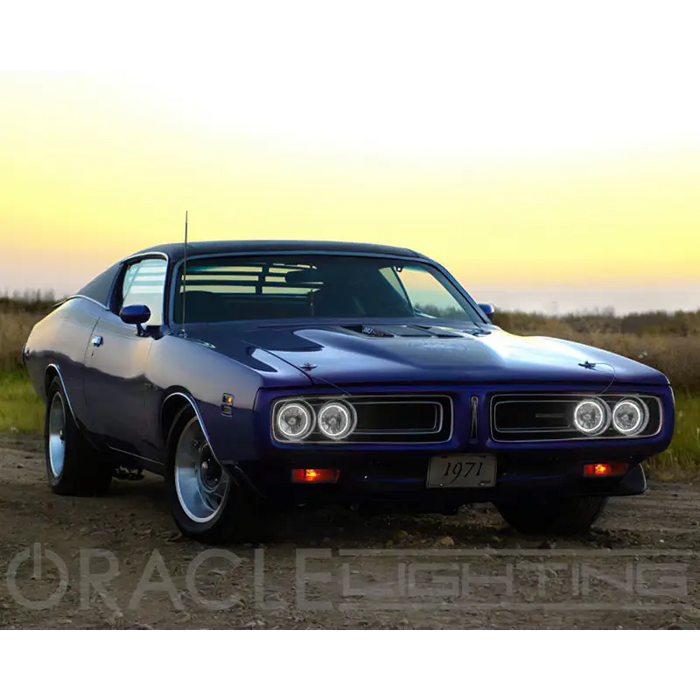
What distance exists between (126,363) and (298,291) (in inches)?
41.7

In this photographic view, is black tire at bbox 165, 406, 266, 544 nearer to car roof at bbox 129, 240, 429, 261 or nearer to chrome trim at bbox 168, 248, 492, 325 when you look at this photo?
chrome trim at bbox 168, 248, 492, 325

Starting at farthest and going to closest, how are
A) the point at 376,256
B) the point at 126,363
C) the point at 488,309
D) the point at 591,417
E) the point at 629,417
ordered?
1. the point at 488,309
2. the point at 376,256
3. the point at 126,363
4. the point at 629,417
5. the point at 591,417

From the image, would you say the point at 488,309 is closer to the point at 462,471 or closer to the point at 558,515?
the point at 558,515

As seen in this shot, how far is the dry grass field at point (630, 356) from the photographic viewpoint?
10.4 meters

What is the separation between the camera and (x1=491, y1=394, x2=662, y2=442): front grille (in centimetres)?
582

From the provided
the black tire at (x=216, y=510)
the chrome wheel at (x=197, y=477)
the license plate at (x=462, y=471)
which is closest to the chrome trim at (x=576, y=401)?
the license plate at (x=462, y=471)

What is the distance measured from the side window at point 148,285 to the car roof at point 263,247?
94mm

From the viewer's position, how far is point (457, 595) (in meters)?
5.26

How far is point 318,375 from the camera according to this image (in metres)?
5.62

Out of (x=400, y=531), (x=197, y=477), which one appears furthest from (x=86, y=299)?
(x=400, y=531)

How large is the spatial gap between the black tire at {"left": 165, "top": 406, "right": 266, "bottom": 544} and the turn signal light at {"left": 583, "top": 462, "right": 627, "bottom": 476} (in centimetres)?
157

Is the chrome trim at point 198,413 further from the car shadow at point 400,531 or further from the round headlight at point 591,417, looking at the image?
the round headlight at point 591,417

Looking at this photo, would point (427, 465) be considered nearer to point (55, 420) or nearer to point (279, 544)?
point (279, 544)
